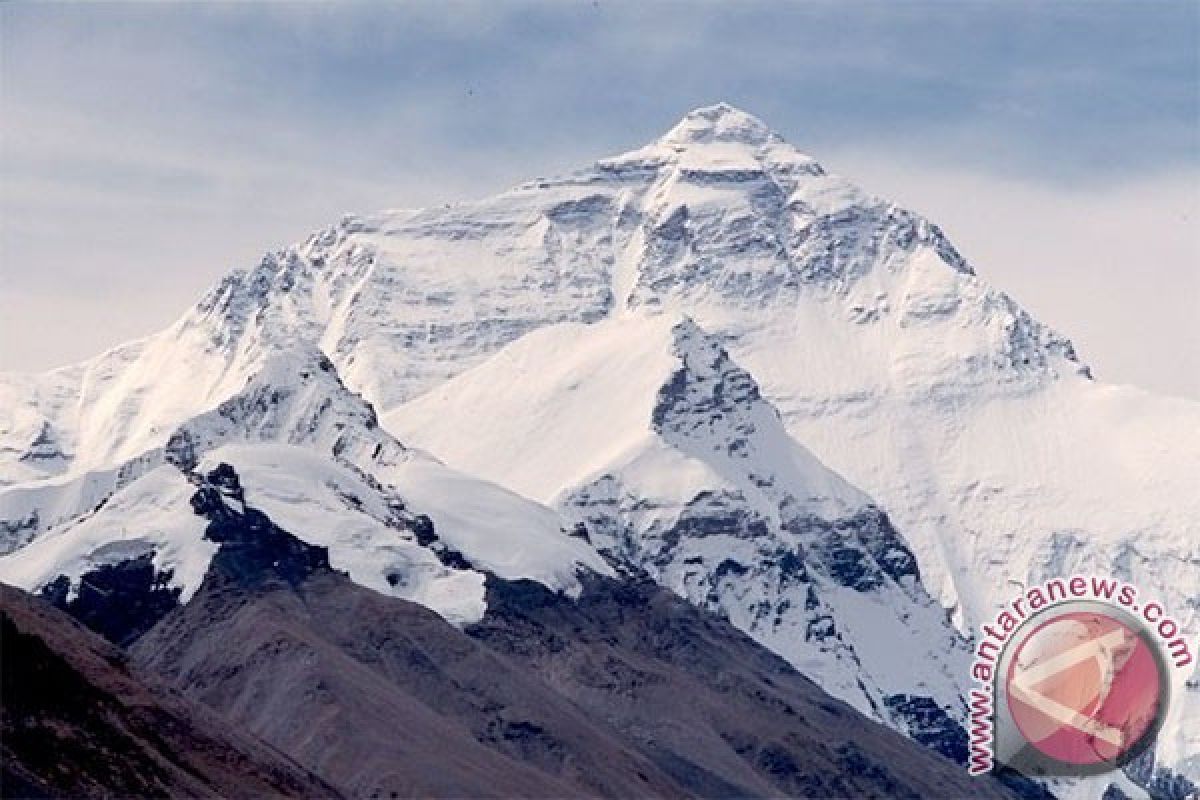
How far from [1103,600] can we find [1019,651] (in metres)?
6.49

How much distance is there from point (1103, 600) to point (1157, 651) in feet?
15.1

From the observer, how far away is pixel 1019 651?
197 m

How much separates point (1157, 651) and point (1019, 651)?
7916 mm

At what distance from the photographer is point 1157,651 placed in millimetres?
197375

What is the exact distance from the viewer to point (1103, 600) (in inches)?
7869
